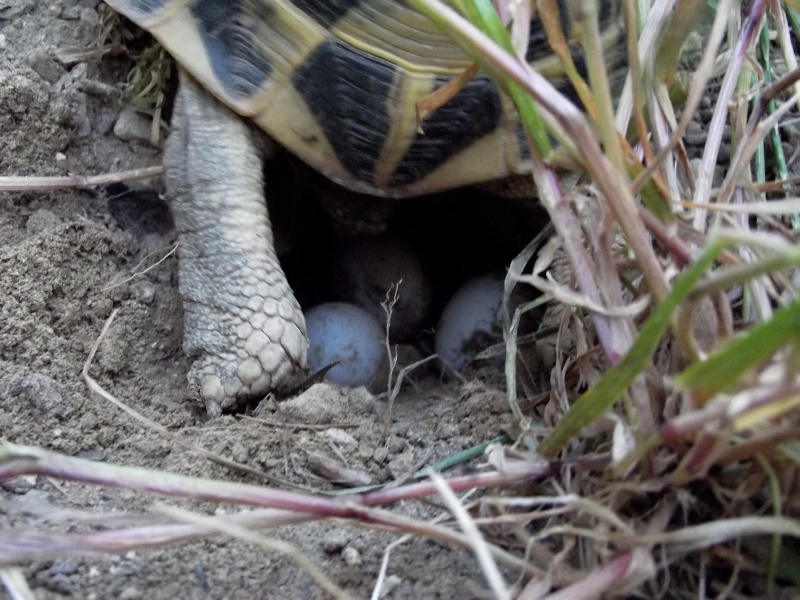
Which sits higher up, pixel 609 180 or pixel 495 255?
pixel 609 180

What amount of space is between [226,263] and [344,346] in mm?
332

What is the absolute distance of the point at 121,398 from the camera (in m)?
1.35

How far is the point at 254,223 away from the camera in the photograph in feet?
5.04

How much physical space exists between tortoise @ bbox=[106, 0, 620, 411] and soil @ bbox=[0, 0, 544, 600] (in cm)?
12

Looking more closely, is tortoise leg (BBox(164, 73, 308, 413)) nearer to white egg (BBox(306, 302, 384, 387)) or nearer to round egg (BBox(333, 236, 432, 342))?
white egg (BBox(306, 302, 384, 387))

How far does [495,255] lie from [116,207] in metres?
0.98

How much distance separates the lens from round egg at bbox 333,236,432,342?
1.91 metres

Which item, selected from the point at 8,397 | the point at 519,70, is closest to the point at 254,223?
the point at 8,397

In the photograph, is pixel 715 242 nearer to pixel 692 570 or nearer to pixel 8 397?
pixel 692 570

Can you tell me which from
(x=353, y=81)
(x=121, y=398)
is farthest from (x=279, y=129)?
(x=121, y=398)

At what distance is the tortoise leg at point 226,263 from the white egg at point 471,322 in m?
0.41

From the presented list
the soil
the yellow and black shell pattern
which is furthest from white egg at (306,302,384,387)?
the yellow and black shell pattern

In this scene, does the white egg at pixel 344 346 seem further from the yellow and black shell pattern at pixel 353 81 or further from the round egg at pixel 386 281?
the yellow and black shell pattern at pixel 353 81

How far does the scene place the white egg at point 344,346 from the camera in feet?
A: 5.36
